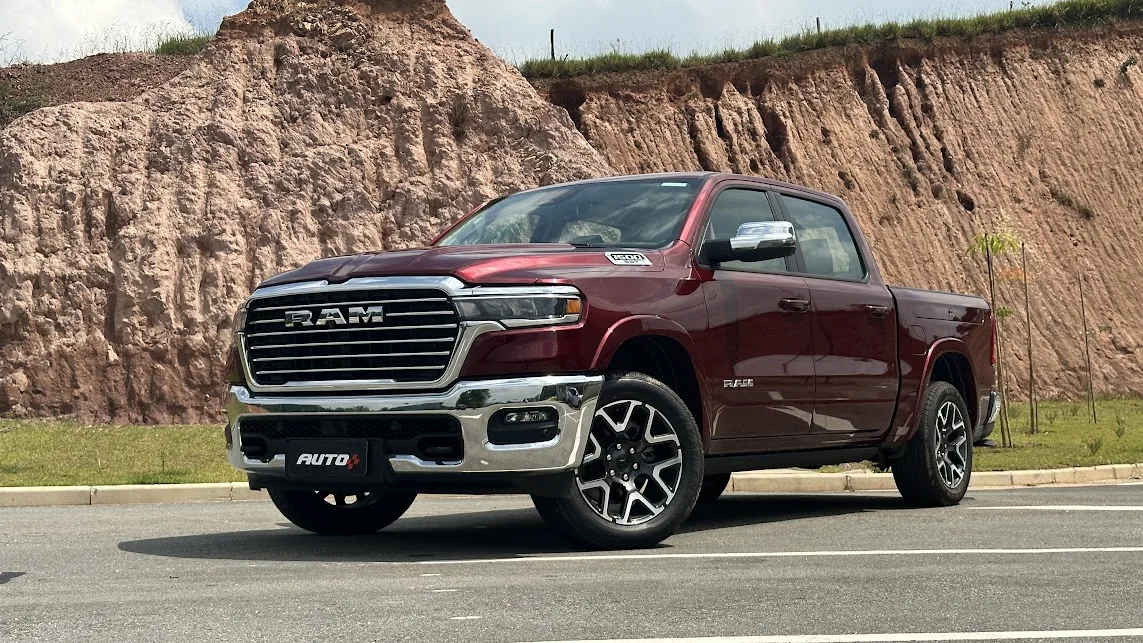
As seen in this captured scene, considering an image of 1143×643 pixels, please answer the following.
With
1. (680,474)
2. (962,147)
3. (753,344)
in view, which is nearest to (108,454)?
(753,344)

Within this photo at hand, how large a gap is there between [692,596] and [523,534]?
115 inches

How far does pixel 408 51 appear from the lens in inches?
1096

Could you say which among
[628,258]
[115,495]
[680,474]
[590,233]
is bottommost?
[115,495]

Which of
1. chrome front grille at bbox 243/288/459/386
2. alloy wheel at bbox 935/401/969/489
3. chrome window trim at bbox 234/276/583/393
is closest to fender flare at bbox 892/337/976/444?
alloy wheel at bbox 935/401/969/489

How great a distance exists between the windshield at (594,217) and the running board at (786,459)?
1.31 metres

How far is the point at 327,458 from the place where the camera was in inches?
292

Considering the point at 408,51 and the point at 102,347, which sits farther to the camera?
the point at 408,51

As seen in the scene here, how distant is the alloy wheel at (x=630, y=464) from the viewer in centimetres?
748

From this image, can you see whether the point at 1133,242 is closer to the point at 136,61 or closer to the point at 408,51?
the point at 408,51

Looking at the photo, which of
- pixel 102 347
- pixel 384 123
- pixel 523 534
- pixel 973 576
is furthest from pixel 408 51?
pixel 973 576

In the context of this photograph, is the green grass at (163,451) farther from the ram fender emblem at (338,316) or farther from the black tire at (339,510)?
the ram fender emblem at (338,316)

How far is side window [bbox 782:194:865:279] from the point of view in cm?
957

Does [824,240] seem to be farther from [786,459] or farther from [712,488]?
[712,488]

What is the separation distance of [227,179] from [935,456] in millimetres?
17546
